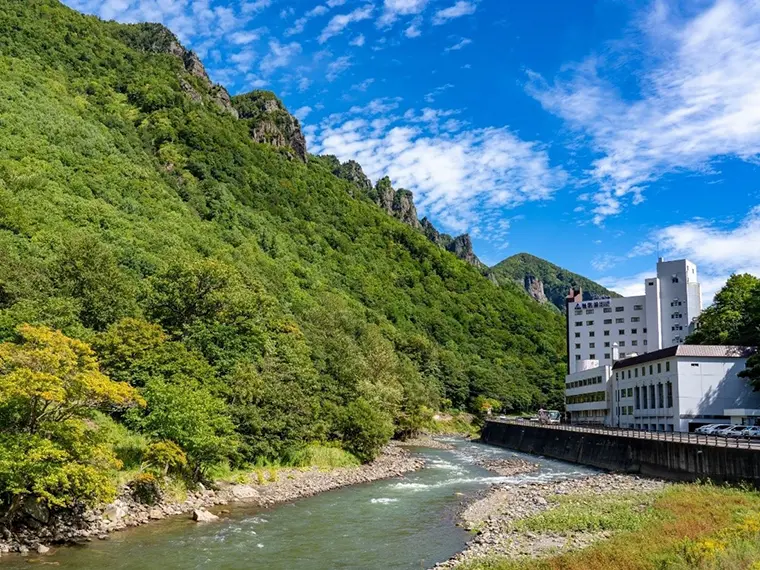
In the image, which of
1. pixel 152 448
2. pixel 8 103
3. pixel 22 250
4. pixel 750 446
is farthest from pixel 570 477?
pixel 8 103

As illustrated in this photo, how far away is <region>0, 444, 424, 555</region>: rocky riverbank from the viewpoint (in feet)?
88.2

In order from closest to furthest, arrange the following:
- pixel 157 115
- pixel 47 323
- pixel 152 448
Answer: pixel 152 448 → pixel 47 323 → pixel 157 115

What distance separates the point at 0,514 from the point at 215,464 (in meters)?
15.3

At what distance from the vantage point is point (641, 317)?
136 metres

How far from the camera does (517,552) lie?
25406 mm

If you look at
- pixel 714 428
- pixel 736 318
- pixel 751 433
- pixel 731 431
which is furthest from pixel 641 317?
pixel 751 433

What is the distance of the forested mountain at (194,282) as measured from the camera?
45.4m

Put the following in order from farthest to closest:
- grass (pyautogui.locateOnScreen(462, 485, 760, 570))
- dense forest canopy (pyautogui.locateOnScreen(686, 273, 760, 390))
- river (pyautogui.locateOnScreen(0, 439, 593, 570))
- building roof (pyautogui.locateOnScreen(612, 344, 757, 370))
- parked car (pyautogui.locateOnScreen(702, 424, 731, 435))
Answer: dense forest canopy (pyautogui.locateOnScreen(686, 273, 760, 390)) < building roof (pyautogui.locateOnScreen(612, 344, 757, 370)) < parked car (pyautogui.locateOnScreen(702, 424, 731, 435)) < river (pyautogui.locateOnScreen(0, 439, 593, 570)) < grass (pyautogui.locateOnScreen(462, 485, 760, 570))

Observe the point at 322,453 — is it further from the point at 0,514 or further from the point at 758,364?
the point at 758,364

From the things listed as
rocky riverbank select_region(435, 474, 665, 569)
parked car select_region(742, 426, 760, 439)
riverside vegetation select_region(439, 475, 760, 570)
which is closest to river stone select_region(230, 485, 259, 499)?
rocky riverbank select_region(435, 474, 665, 569)

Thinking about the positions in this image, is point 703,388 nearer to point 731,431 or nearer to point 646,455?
point 731,431

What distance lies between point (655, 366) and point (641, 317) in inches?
2649

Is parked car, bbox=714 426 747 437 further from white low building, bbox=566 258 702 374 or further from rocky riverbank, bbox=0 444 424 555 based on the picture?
white low building, bbox=566 258 702 374

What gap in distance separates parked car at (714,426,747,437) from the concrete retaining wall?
26.1 feet
